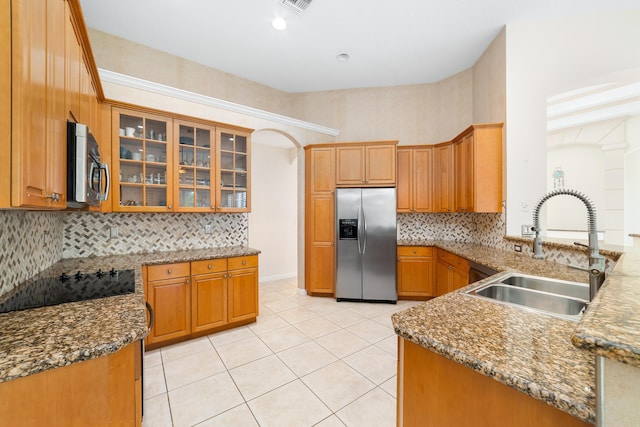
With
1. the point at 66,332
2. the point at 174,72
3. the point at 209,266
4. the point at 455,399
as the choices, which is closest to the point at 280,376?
the point at 209,266

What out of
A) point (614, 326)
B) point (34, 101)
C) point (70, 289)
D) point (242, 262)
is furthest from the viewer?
point (242, 262)

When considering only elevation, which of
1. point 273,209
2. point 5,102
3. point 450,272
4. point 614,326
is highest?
point 5,102

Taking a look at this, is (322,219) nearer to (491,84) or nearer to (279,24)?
(279,24)

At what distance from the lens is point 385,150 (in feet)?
12.6

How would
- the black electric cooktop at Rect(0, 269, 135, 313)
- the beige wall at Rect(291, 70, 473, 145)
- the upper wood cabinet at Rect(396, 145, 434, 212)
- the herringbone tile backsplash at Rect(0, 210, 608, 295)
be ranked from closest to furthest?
the black electric cooktop at Rect(0, 269, 135, 313) → the herringbone tile backsplash at Rect(0, 210, 608, 295) → the upper wood cabinet at Rect(396, 145, 434, 212) → the beige wall at Rect(291, 70, 473, 145)

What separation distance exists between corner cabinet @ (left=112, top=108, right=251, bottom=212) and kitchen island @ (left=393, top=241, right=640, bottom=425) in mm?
2638

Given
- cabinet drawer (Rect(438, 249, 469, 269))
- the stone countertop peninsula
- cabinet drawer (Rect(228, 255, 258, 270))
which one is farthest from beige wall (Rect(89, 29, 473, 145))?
the stone countertop peninsula

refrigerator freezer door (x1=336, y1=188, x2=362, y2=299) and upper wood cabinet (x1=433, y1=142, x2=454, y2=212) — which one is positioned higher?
upper wood cabinet (x1=433, y1=142, x2=454, y2=212)

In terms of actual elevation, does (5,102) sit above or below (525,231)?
above

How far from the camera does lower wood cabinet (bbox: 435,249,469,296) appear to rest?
2.93m

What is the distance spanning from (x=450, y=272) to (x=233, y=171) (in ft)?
A: 9.90

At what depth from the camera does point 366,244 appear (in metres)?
3.80

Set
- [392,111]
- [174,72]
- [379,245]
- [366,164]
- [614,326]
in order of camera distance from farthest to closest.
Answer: [392,111] < [366,164] < [379,245] < [174,72] < [614,326]

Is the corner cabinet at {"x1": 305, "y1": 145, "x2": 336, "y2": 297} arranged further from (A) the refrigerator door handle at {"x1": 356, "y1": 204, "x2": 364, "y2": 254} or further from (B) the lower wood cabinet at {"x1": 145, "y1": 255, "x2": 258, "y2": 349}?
(B) the lower wood cabinet at {"x1": 145, "y1": 255, "x2": 258, "y2": 349}
